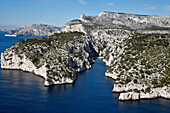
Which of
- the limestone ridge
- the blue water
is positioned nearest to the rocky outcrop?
the limestone ridge

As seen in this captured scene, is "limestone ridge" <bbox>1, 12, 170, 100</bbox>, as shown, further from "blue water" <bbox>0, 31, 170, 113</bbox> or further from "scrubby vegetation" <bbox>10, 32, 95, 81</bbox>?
"blue water" <bbox>0, 31, 170, 113</bbox>

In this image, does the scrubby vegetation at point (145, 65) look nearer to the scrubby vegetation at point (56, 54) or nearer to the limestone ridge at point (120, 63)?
the limestone ridge at point (120, 63)

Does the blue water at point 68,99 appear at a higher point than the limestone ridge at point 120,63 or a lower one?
lower

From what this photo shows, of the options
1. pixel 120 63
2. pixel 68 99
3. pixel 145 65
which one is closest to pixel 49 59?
pixel 120 63

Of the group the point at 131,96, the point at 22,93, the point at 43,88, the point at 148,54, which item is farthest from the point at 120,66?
the point at 22,93

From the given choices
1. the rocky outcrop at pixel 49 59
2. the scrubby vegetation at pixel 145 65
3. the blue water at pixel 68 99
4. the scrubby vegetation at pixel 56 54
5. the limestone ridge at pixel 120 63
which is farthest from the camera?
the scrubby vegetation at pixel 56 54

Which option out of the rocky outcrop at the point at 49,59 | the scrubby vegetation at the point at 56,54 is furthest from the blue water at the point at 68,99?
the scrubby vegetation at the point at 56,54

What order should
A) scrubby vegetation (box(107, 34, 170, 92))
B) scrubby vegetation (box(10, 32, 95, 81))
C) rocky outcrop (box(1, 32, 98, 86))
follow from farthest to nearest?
scrubby vegetation (box(10, 32, 95, 81)) → rocky outcrop (box(1, 32, 98, 86)) → scrubby vegetation (box(107, 34, 170, 92))

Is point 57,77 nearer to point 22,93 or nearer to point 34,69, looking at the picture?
point 22,93

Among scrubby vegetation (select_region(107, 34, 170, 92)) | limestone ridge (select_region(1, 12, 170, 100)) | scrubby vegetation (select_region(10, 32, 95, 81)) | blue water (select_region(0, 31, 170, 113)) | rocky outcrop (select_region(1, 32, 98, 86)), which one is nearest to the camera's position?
blue water (select_region(0, 31, 170, 113))
